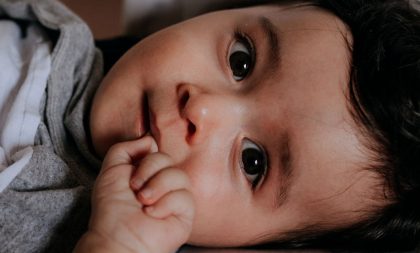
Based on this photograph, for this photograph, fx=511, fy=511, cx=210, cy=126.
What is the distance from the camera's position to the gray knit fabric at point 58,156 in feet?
1.92

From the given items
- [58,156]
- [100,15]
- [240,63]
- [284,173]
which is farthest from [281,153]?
[100,15]

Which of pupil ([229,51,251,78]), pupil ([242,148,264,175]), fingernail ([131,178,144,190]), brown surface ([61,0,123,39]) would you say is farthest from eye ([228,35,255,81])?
brown surface ([61,0,123,39])

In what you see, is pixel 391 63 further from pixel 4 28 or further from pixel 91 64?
pixel 4 28

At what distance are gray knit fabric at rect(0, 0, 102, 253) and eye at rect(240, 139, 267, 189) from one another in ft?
0.68

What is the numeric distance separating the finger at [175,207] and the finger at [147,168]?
3cm

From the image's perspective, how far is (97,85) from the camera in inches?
32.5

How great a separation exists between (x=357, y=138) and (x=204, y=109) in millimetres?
201

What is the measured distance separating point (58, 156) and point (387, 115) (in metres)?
0.43

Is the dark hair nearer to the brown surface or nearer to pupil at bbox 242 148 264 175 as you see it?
pupil at bbox 242 148 264 175

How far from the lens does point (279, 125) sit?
654 millimetres

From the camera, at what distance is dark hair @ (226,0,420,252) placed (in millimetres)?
658

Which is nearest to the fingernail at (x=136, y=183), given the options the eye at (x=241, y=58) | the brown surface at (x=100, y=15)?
the eye at (x=241, y=58)

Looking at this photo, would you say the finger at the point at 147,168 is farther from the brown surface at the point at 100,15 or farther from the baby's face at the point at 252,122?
the brown surface at the point at 100,15

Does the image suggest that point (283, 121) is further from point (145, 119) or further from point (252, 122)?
point (145, 119)
